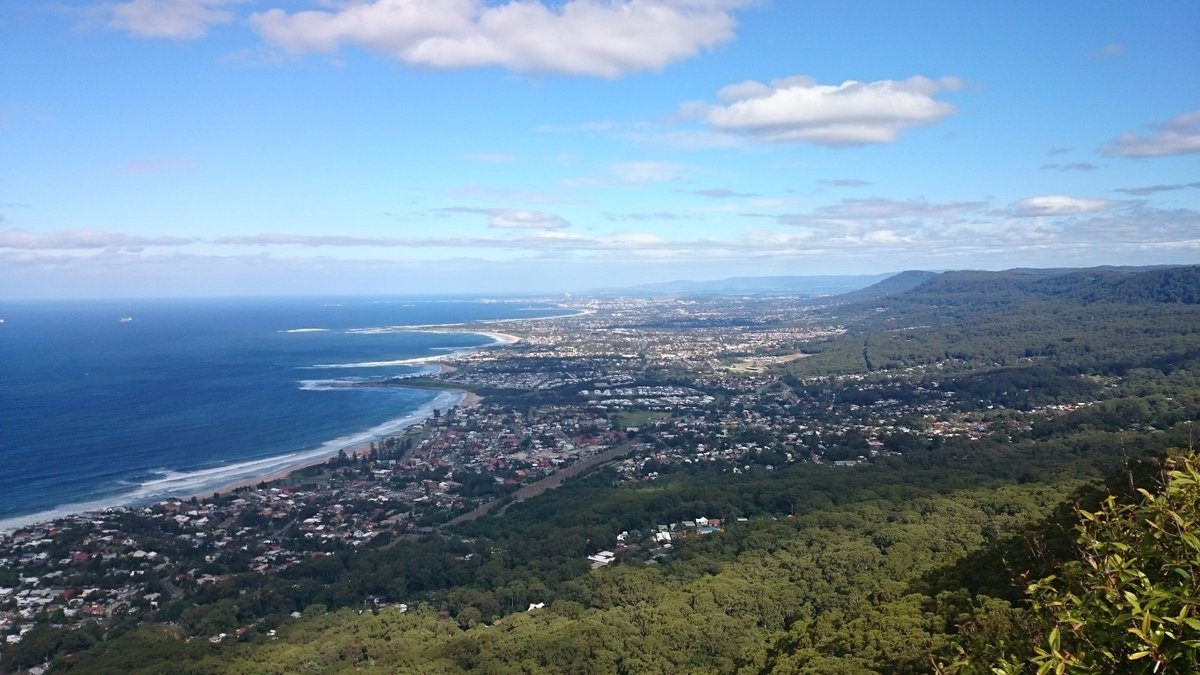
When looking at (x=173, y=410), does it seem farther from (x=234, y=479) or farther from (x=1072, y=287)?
(x=1072, y=287)

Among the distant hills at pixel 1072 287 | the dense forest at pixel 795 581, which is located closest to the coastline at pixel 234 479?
the dense forest at pixel 795 581

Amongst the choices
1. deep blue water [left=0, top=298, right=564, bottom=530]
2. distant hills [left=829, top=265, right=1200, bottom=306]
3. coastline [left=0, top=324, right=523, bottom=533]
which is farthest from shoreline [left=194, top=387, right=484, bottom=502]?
distant hills [left=829, top=265, right=1200, bottom=306]

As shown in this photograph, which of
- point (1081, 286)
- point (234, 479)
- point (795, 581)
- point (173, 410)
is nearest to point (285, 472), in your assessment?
point (234, 479)

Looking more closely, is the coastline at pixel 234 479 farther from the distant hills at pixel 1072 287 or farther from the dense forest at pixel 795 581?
the distant hills at pixel 1072 287

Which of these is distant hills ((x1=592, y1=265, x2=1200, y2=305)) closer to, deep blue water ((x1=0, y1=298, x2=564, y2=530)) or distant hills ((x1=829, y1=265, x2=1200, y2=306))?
distant hills ((x1=829, y1=265, x2=1200, y2=306))

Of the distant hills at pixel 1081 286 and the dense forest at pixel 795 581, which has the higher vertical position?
the distant hills at pixel 1081 286

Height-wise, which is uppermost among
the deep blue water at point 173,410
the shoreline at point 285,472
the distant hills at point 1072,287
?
the distant hills at point 1072,287
